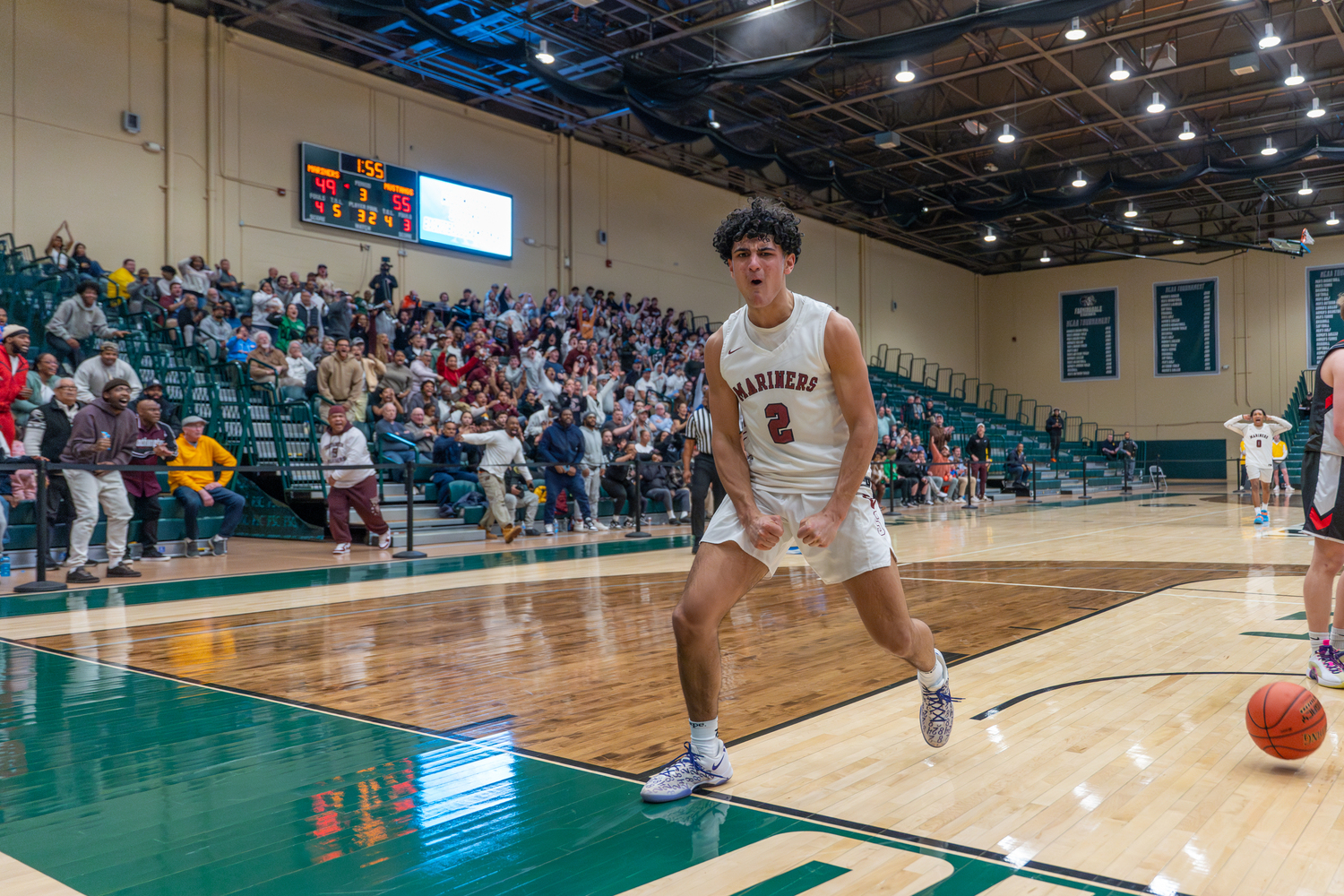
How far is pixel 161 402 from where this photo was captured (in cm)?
1077

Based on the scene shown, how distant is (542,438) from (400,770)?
9601 millimetres

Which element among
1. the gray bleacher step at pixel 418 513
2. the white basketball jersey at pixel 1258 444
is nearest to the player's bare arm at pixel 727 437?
the gray bleacher step at pixel 418 513

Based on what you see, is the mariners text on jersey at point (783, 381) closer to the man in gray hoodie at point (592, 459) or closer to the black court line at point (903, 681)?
the black court line at point (903, 681)

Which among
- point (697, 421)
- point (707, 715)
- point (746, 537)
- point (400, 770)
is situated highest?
point (697, 421)

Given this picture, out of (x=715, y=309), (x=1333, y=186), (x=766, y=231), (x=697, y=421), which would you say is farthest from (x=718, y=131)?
(x=1333, y=186)

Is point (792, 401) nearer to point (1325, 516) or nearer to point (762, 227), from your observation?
point (762, 227)

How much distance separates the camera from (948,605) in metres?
6.64

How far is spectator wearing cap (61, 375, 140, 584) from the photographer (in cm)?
822

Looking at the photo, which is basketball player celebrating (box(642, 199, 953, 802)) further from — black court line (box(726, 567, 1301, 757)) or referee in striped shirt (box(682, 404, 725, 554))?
referee in striped shirt (box(682, 404, 725, 554))

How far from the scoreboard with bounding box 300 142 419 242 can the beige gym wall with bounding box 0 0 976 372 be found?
23cm

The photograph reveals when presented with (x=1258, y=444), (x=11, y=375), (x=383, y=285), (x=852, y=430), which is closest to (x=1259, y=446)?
(x=1258, y=444)

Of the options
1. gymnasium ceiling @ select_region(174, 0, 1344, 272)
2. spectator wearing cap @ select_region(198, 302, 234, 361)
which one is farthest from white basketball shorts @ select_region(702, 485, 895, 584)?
spectator wearing cap @ select_region(198, 302, 234, 361)

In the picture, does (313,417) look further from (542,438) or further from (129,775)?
(129,775)

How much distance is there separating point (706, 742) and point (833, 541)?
0.72m
